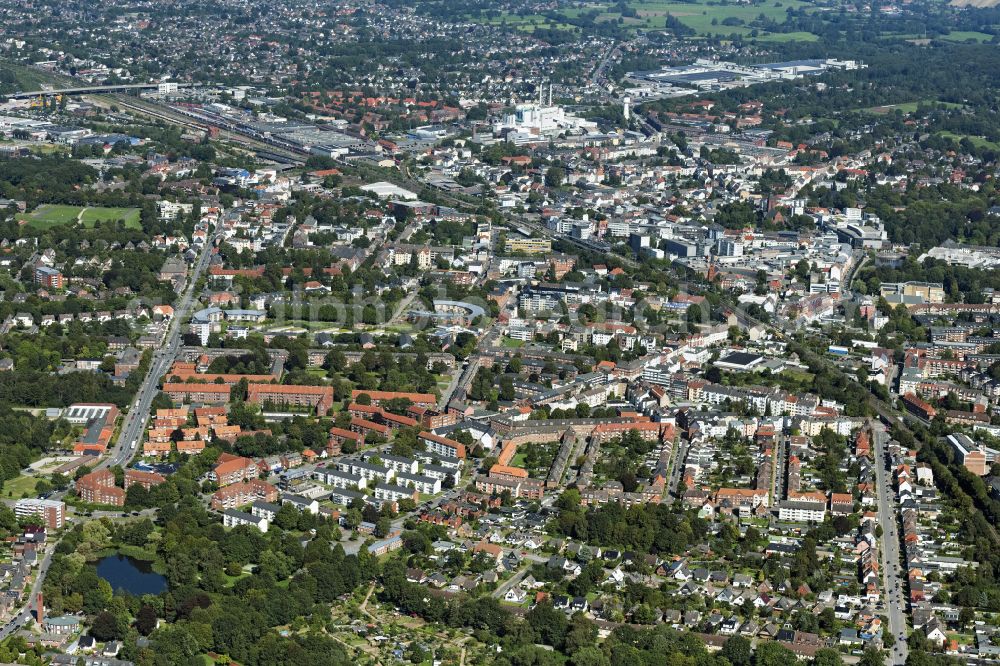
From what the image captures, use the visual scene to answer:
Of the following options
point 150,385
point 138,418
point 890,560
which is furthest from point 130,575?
point 890,560

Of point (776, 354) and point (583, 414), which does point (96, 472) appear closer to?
point (583, 414)

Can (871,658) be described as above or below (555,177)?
above

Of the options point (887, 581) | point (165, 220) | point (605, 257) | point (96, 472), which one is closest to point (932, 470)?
point (887, 581)

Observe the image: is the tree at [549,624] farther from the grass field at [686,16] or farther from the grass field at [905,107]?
the grass field at [686,16]

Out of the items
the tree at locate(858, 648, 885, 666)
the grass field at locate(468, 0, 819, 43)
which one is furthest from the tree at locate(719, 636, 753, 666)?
the grass field at locate(468, 0, 819, 43)

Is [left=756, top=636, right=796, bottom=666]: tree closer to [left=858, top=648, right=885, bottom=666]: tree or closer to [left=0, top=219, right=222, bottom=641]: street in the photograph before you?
[left=858, top=648, right=885, bottom=666]: tree

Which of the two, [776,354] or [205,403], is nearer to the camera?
[205,403]

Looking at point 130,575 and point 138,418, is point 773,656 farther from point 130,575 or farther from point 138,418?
point 138,418
